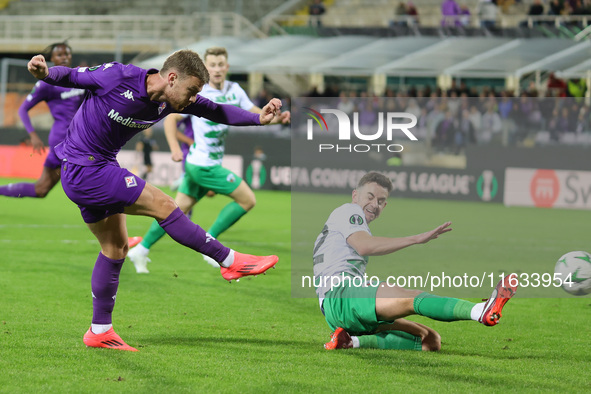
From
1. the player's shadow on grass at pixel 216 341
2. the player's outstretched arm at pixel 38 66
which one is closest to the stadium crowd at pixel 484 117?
the player's shadow on grass at pixel 216 341

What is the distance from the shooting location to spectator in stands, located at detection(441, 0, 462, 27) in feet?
98.8

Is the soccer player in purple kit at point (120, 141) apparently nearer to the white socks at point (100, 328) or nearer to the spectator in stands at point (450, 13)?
the white socks at point (100, 328)

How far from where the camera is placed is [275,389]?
5000 millimetres

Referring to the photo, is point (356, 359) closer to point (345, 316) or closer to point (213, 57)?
point (345, 316)

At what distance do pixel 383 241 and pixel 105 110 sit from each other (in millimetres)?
1982

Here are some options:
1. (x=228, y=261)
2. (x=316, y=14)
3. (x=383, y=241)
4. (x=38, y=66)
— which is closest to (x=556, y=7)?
(x=316, y=14)

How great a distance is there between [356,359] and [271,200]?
15.3 meters

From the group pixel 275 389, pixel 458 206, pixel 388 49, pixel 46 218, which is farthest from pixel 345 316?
pixel 388 49

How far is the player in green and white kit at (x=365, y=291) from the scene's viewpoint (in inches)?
222

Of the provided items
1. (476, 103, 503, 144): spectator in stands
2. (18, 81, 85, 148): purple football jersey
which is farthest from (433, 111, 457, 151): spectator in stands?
(18, 81, 85, 148): purple football jersey

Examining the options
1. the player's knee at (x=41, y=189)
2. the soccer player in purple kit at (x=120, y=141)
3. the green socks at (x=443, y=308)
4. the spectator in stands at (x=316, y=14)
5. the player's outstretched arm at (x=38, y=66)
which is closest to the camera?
the player's outstretched arm at (x=38, y=66)

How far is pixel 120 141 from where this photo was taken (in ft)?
19.2

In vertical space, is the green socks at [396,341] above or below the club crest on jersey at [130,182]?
below

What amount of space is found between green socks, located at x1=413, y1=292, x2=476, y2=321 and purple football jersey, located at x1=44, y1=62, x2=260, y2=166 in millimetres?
2035
